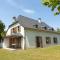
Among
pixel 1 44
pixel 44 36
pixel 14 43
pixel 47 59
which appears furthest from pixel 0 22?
pixel 47 59

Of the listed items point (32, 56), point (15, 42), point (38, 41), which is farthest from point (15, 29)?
point (32, 56)

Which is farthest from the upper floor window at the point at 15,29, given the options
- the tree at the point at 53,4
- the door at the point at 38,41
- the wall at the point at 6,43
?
the tree at the point at 53,4

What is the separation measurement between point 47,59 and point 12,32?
20944 mm

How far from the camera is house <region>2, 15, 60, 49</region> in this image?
31359 mm

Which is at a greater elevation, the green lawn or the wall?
the wall

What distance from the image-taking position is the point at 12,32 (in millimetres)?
35438

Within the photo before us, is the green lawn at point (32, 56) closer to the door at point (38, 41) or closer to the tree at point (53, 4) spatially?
the tree at point (53, 4)

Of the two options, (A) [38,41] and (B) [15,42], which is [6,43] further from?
(A) [38,41]

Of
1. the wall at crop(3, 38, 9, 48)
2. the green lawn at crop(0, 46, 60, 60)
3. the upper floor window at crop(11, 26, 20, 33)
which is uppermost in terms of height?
the upper floor window at crop(11, 26, 20, 33)

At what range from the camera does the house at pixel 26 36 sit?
3136 cm

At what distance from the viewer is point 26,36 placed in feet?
102

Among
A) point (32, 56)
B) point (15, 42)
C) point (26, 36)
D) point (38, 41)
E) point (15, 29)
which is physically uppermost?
point (15, 29)

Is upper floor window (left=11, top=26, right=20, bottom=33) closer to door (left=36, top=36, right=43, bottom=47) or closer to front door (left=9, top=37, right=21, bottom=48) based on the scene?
front door (left=9, top=37, right=21, bottom=48)

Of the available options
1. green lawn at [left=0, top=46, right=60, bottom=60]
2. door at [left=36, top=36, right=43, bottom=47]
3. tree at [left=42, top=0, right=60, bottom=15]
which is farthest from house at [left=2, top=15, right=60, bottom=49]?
tree at [left=42, top=0, right=60, bottom=15]
